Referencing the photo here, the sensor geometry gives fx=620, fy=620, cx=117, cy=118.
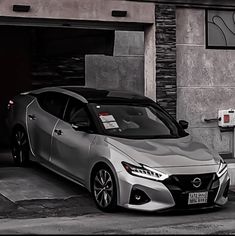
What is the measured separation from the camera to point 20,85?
16234mm

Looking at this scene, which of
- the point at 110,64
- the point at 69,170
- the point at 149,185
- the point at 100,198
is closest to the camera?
the point at 149,185

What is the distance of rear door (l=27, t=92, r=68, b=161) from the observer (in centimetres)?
1055

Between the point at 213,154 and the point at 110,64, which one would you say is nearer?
the point at 213,154

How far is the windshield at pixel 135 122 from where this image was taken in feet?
32.0

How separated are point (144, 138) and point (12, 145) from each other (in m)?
3.34

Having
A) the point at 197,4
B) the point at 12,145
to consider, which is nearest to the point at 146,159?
the point at 12,145

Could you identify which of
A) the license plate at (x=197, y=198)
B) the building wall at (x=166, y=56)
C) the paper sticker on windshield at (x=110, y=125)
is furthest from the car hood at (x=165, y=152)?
the building wall at (x=166, y=56)

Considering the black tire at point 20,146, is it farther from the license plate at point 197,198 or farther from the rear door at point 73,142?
the license plate at point 197,198

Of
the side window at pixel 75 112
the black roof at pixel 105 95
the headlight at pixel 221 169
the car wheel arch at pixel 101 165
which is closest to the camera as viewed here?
the car wheel arch at pixel 101 165

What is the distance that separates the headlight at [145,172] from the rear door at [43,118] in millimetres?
2123

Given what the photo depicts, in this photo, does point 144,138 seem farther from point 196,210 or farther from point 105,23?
point 105,23

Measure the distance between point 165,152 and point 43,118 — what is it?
259 centimetres

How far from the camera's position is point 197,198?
352 inches

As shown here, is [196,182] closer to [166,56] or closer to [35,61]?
[166,56]
